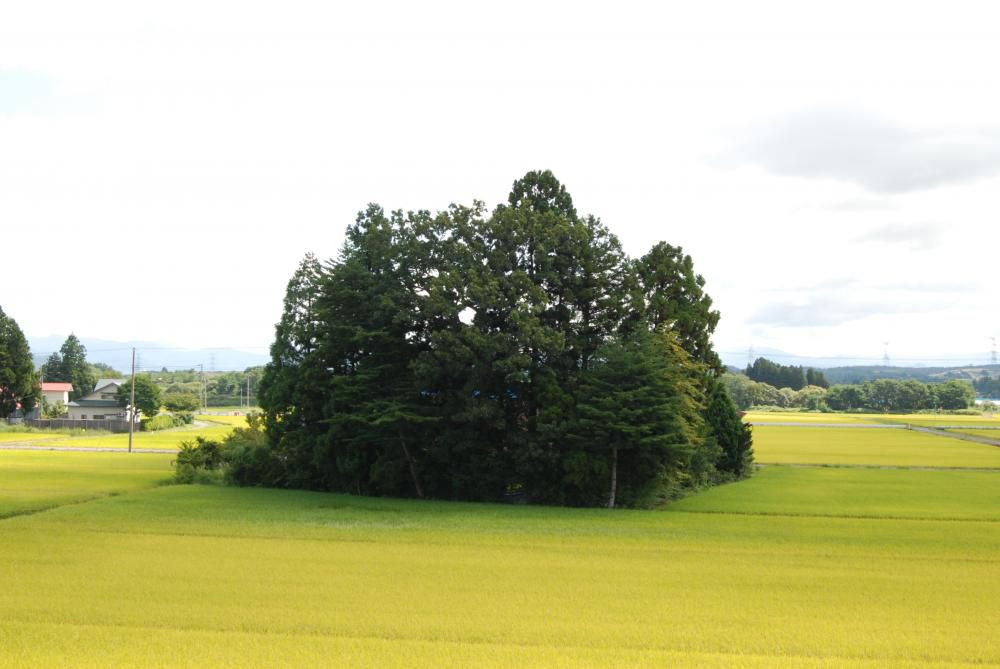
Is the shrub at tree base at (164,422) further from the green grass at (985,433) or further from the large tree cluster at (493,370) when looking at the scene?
the green grass at (985,433)

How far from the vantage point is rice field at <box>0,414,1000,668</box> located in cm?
1271

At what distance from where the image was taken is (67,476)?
38844 millimetres

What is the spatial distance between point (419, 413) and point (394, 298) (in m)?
4.76

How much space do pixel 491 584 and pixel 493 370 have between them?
45.1 ft

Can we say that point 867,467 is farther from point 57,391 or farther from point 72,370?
point 72,370

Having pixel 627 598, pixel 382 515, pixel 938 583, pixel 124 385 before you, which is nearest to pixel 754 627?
pixel 627 598

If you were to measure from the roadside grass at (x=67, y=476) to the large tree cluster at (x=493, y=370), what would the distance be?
771 centimetres

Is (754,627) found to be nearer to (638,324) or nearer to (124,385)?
(638,324)

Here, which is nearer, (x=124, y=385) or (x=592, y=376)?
(x=592, y=376)

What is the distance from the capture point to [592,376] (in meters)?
30.7

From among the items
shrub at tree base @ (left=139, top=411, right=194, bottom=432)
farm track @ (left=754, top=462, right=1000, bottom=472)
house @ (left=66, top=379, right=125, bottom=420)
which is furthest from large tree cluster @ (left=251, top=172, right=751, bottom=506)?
house @ (left=66, top=379, right=125, bottom=420)

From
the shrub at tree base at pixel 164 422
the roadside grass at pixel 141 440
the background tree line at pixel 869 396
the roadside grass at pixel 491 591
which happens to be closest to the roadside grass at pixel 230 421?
the shrub at tree base at pixel 164 422

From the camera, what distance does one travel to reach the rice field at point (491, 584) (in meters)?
12.7

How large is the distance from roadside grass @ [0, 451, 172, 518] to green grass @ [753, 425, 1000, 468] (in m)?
37.7
